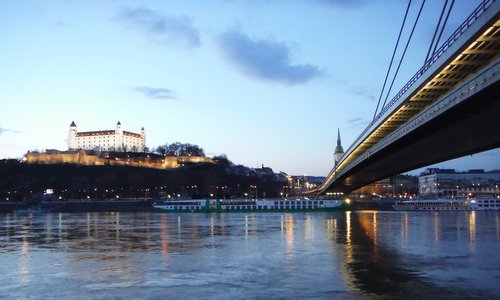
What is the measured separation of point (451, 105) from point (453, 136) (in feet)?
28.7

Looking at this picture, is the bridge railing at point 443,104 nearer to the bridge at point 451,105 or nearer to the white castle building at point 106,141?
the bridge at point 451,105

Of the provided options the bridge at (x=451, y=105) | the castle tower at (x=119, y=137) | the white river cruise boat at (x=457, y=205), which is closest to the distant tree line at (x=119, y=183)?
the castle tower at (x=119, y=137)

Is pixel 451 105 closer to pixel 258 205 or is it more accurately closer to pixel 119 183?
pixel 258 205

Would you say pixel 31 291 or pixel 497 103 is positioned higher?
pixel 497 103

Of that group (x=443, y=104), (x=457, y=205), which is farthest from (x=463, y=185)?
(x=443, y=104)

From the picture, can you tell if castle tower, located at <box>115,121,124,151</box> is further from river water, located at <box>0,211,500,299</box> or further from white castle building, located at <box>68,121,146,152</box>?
river water, located at <box>0,211,500,299</box>

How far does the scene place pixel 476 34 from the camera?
14719 mm

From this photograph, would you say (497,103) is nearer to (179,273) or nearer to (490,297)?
(490,297)

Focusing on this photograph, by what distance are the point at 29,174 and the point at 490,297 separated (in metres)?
151

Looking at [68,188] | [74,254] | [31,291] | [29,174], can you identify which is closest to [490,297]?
[31,291]

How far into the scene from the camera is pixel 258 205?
281ft

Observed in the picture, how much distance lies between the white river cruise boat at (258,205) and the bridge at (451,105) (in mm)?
42851

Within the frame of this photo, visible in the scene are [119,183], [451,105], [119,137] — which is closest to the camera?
[451,105]

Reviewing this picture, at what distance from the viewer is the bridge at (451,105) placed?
15.7 metres
